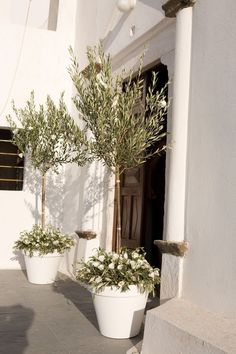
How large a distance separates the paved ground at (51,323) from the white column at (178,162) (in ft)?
2.34

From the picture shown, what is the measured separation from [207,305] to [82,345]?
124cm

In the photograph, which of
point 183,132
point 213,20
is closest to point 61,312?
point 183,132

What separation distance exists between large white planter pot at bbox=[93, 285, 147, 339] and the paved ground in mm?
92

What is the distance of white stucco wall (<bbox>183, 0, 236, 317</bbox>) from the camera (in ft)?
12.2

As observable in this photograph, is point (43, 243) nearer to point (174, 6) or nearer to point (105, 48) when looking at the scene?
point (105, 48)

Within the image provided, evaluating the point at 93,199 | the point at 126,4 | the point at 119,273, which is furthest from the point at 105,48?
the point at 119,273

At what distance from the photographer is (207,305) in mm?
3865

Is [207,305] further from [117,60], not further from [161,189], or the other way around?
[117,60]

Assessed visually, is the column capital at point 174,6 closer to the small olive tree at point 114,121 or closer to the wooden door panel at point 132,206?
the small olive tree at point 114,121

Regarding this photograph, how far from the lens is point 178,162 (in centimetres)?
435

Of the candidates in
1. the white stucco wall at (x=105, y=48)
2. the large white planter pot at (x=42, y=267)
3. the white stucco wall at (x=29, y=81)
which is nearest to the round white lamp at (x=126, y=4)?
the white stucco wall at (x=105, y=48)

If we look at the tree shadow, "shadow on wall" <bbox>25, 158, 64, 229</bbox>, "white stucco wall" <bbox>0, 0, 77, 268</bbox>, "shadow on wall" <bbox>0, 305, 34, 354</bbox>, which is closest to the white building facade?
the tree shadow

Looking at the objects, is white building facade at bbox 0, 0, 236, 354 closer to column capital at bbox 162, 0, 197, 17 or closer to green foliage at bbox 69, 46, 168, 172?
column capital at bbox 162, 0, 197, 17

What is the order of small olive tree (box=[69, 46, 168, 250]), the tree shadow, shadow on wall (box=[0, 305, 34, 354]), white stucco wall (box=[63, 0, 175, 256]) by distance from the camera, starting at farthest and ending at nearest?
white stucco wall (box=[63, 0, 175, 256]), the tree shadow, small olive tree (box=[69, 46, 168, 250]), shadow on wall (box=[0, 305, 34, 354])
